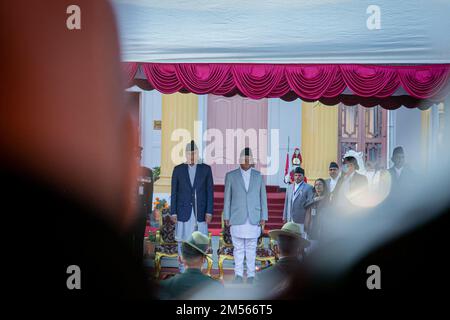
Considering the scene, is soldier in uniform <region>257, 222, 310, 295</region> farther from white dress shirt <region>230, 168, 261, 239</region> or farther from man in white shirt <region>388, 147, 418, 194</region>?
white dress shirt <region>230, 168, 261, 239</region>

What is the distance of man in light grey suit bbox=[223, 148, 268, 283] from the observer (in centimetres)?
516

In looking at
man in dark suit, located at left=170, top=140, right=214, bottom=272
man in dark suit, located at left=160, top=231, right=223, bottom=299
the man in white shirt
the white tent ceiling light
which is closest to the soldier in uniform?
man in dark suit, located at left=160, top=231, right=223, bottom=299

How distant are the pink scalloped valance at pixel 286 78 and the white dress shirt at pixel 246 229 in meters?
1.05

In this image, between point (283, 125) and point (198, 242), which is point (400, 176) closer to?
point (198, 242)

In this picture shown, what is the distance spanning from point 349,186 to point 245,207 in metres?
1.14

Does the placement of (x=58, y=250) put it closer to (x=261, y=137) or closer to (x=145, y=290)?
(x=145, y=290)

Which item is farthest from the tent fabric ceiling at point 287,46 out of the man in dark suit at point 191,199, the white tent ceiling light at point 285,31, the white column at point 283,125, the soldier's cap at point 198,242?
the white column at point 283,125

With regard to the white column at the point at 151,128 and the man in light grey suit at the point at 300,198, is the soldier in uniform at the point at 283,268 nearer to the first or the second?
the man in light grey suit at the point at 300,198

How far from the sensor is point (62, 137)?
2.46 m

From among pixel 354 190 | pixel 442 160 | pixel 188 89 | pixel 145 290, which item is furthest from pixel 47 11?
pixel 354 190

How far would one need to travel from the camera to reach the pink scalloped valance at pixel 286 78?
14.0 feet

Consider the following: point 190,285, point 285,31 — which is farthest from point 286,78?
point 190,285

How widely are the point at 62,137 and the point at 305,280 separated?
155cm

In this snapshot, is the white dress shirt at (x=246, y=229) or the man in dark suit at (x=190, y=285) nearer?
the man in dark suit at (x=190, y=285)
